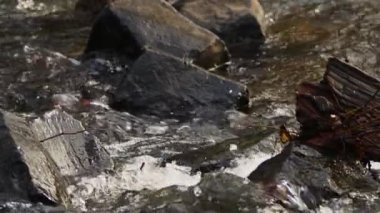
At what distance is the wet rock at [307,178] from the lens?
14.8ft

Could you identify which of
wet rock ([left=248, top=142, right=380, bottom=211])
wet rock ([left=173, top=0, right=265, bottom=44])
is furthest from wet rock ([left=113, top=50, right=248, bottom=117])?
wet rock ([left=173, top=0, right=265, bottom=44])

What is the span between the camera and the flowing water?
4.58 metres

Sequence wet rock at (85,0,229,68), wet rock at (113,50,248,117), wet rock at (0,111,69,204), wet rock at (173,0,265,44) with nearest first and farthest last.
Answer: wet rock at (0,111,69,204), wet rock at (113,50,248,117), wet rock at (85,0,229,68), wet rock at (173,0,265,44)

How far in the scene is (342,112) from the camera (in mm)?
5223

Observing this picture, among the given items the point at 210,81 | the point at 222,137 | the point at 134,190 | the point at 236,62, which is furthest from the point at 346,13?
the point at 134,190

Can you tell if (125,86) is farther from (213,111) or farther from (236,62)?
(236,62)

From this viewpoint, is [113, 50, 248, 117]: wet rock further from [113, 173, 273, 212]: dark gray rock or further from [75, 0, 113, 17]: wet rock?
[75, 0, 113, 17]: wet rock

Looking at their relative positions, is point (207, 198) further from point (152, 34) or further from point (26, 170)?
point (152, 34)

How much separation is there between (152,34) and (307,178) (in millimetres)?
3196

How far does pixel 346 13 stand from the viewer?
941 cm

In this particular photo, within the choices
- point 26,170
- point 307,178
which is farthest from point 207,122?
point 26,170

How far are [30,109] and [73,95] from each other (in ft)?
1.50

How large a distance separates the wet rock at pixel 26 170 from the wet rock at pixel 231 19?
4050mm

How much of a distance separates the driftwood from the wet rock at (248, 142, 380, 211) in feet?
0.43
